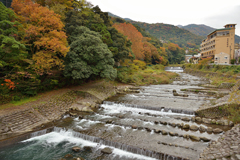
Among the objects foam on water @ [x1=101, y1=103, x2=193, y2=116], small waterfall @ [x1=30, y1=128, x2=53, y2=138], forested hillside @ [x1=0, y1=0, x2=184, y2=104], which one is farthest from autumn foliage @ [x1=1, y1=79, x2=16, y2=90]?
foam on water @ [x1=101, y1=103, x2=193, y2=116]

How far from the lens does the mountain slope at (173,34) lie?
433 ft

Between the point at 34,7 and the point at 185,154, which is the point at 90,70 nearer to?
the point at 34,7

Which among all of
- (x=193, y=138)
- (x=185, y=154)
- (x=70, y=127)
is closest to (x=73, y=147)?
(x=70, y=127)

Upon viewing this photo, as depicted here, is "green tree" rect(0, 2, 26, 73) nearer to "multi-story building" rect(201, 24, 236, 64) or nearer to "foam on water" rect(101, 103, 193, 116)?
"foam on water" rect(101, 103, 193, 116)

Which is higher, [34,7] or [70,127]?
[34,7]

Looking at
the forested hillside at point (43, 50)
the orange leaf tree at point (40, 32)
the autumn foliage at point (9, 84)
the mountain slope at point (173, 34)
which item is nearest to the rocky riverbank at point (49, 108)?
the forested hillside at point (43, 50)

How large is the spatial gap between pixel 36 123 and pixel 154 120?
10.5 meters

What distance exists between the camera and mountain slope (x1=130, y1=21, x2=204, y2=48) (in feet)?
433

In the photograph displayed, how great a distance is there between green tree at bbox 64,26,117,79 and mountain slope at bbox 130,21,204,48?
124 metres

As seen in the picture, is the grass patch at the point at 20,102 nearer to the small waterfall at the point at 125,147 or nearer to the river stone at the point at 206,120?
the small waterfall at the point at 125,147

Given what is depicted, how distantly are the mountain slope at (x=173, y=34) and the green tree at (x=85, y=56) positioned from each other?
4881 inches

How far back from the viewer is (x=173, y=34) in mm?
144125

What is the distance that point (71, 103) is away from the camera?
54.4ft

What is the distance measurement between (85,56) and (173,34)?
14719 centimetres
